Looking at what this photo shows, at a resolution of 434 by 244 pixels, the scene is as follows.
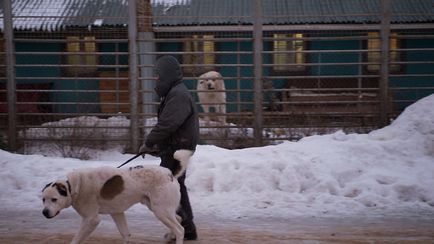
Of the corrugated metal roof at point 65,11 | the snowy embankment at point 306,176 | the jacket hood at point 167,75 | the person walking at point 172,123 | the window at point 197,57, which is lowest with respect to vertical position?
the snowy embankment at point 306,176

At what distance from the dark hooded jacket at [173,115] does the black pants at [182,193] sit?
9cm

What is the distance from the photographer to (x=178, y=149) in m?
6.09

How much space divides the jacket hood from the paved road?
1.76 metres

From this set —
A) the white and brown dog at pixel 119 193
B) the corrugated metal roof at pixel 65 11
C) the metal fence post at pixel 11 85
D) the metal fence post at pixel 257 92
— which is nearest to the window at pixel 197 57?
the corrugated metal roof at pixel 65 11

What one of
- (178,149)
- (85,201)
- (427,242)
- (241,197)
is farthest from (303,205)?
(85,201)

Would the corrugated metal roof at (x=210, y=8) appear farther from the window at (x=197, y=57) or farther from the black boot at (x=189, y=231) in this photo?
the black boot at (x=189, y=231)

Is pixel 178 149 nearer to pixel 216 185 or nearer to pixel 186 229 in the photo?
pixel 186 229

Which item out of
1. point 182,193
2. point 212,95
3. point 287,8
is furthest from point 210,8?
point 182,193

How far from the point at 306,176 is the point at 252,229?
2.12 meters

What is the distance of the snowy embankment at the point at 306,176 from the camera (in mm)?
7980

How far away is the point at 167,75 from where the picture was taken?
6141 millimetres

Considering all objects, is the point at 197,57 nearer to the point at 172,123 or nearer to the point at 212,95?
the point at 212,95

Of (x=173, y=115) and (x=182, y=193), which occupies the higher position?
(x=173, y=115)

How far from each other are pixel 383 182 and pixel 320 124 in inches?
126
